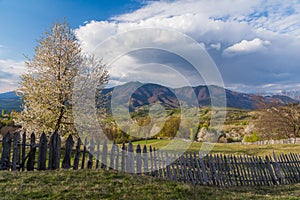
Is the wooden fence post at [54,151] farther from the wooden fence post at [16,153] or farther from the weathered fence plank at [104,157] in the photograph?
the weathered fence plank at [104,157]

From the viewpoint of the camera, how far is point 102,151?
9.18m

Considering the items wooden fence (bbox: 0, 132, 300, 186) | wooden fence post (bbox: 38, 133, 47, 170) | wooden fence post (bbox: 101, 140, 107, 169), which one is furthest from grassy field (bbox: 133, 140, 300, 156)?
wooden fence post (bbox: 38, 133, 47, 170)

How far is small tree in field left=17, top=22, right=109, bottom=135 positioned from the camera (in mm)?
13594

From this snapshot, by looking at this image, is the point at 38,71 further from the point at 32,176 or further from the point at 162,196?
the point at 162,196

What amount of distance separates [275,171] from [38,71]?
47.9ft

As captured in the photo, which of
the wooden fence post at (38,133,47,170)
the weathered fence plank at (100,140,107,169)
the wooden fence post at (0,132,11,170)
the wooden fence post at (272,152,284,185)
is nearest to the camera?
the wooden fence post at (0,132,11,170)

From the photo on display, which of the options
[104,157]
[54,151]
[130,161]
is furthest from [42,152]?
[130,161]

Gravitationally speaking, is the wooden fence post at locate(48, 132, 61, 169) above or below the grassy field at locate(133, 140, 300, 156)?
above

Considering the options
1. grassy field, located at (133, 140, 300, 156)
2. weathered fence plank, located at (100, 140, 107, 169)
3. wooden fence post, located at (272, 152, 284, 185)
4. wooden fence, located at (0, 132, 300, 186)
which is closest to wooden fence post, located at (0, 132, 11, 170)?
wooden fence, located at (0, 132, 300, 186)

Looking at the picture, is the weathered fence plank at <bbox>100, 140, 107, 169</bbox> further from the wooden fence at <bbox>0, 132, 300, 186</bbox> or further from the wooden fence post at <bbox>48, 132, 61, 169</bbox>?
the wooden fence post at <bbox>48, 132, 61, 169</bbox>

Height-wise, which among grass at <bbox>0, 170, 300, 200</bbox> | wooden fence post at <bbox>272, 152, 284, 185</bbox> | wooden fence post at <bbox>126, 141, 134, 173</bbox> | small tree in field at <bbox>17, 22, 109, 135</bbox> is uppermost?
small tree in field at <bbox>17, 22, 109, 135</bbox>

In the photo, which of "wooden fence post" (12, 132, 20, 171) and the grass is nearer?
the grass

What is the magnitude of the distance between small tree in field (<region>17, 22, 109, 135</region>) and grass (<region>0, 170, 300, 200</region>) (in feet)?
20.2

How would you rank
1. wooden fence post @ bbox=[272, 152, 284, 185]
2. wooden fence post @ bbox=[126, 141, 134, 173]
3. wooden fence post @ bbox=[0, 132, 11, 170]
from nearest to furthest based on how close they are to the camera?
wooden fence post @ bbox=[0, 132, 11, 170]
wooden fence post @ bbox=[126, 141, 134, 173]
wooden fence post @ bbox=[272, 152, 284, 185]
